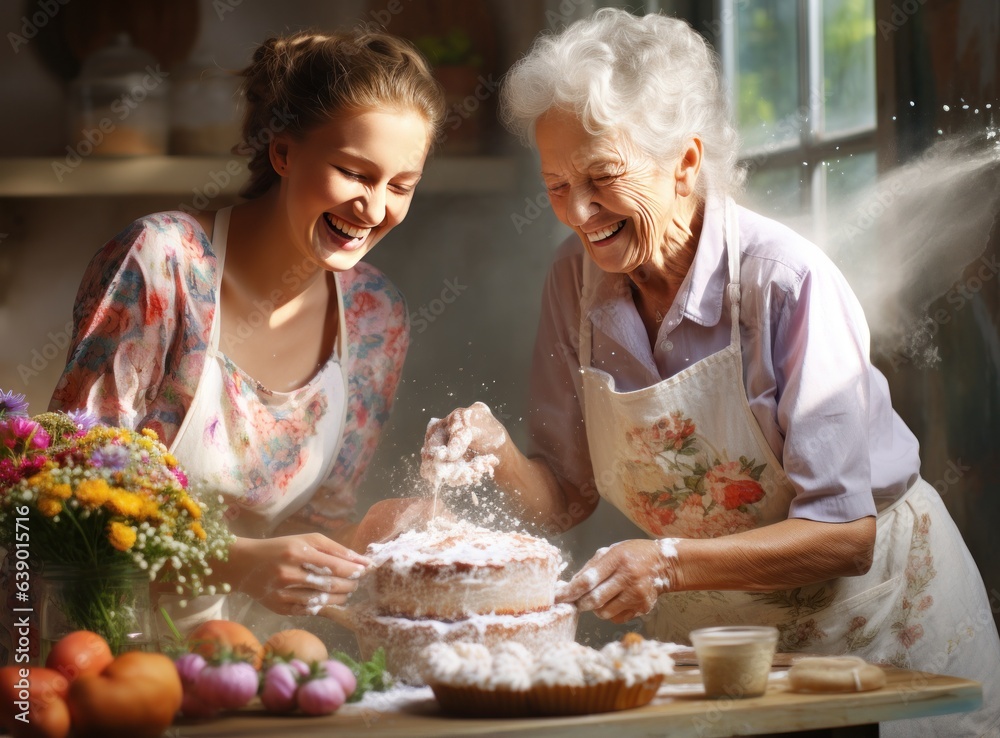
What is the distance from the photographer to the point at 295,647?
1139 millimetres

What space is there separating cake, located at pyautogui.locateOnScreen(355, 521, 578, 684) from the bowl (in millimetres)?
226

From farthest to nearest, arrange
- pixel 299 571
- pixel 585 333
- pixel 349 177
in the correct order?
pixel 585 333 → pixel 349 177 → pixel 299 571

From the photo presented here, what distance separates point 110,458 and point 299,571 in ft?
0.97

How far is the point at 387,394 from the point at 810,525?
29.5 inches

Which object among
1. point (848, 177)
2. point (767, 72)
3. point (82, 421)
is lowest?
point (82, 421)

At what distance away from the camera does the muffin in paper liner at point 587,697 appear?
1.04m

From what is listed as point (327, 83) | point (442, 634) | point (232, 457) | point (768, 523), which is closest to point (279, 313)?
point (232, 457)

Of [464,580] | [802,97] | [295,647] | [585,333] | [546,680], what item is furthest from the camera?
[802,97]

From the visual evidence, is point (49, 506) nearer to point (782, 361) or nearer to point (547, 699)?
point (547, 699)

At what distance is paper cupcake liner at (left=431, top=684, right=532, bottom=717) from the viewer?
3.41ft

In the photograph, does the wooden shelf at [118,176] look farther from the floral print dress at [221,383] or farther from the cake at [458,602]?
the cake at [458,602]

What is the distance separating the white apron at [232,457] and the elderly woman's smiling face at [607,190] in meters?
0.46

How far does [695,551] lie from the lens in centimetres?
138

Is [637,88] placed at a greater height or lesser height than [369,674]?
greater
